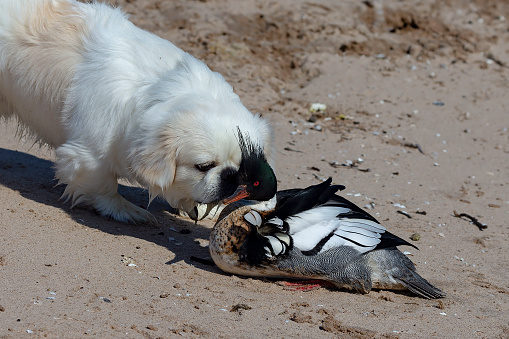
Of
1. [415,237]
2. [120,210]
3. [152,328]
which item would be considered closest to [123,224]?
[120,210]

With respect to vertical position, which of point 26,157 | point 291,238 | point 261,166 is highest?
point 261,166

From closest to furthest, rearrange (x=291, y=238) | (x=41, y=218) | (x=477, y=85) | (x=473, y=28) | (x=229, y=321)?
1. (x=229, y=321)
2. (x=291, y=238)
3. (x=41, y=218)
4. (x=477, y=85)
5. (x=473, y=28)

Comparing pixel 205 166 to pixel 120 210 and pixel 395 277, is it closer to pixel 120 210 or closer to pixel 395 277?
pixel 120 210

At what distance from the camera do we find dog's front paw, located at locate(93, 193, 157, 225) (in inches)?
224

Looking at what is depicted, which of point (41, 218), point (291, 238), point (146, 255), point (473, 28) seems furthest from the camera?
point (473, 28)

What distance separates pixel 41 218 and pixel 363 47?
23.1 feet

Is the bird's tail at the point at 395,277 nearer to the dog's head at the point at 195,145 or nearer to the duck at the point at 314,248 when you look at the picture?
the duck at the point at 314,248

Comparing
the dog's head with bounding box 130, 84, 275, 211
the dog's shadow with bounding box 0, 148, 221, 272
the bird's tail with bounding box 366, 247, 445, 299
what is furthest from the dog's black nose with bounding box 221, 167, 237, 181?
the bird's tail with bounding box 366, 247, 445, 299

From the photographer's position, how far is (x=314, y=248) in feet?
15.1

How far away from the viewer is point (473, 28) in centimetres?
1207

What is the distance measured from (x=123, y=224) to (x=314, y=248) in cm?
190

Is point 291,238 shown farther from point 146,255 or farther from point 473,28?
point 473,28

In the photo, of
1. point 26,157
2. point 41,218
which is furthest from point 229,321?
point 26,157

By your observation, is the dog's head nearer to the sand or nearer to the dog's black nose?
the dog's black nose
